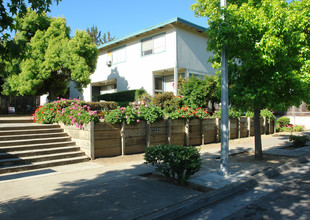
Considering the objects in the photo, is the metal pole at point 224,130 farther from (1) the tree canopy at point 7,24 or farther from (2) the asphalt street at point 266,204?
(1) the tree canopy at point 7,24

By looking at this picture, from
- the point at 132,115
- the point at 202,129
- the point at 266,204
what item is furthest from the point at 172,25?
the point at 266,204

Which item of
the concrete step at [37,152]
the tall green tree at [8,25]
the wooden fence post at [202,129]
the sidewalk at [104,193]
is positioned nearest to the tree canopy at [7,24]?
the tall green tree at [8,25]

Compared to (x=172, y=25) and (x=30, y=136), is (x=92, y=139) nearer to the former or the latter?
(x=30, y=136)

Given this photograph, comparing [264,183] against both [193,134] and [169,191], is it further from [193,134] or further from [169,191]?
[193,134]

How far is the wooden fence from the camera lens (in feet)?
30.4

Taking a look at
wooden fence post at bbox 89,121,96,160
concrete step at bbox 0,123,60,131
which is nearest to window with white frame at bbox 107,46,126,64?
concrete step at bbox 0,123,60,131

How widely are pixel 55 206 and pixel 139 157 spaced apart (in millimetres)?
5263

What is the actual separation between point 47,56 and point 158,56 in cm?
877

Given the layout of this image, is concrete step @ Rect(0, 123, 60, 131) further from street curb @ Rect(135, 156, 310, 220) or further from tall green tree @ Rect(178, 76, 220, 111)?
tall green tree @ Rect(178, 76, 220, 111)

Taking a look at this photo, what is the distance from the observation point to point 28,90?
1861 cm

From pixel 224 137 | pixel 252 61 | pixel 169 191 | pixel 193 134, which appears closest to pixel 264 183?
pixel 224 137

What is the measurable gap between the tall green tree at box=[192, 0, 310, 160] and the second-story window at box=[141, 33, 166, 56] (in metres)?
10.6

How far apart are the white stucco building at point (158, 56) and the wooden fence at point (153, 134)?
5667 mm

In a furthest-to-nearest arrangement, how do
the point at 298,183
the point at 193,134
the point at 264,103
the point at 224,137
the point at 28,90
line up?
the point at 28,90, the point at 193,134, the point at 264,103, the point at 224,137, the point at 298,183
